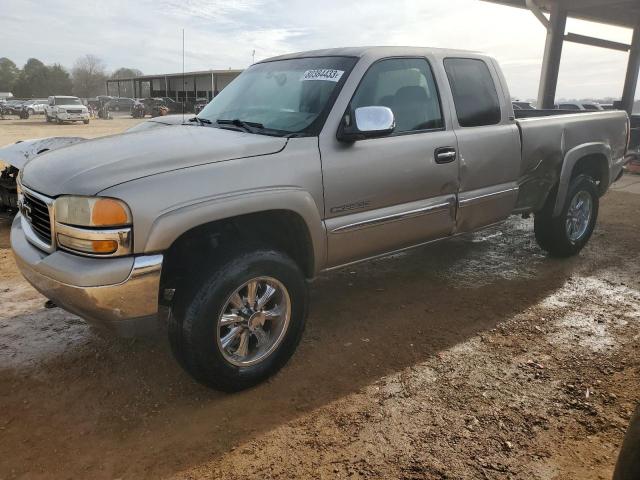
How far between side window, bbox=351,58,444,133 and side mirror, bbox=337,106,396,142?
0.27 m

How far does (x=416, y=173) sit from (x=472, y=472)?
1.94 metres

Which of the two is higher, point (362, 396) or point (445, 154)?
point (445, 154)

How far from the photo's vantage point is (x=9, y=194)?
635 centimetres

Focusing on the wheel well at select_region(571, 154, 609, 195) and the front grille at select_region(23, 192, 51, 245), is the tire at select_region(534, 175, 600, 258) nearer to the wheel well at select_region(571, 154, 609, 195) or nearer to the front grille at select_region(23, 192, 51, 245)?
the wheel well at select_region(571, 154, 609, 195)

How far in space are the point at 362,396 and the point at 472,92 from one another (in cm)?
257

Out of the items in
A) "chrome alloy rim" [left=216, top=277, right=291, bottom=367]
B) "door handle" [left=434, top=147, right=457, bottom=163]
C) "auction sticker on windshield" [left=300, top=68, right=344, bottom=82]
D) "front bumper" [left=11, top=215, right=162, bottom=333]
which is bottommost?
"chrome alloy rim" [left=216, top=277, right=291, bottom=367]

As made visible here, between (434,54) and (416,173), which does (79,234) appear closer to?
(416,173)

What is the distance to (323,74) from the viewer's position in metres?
3.41

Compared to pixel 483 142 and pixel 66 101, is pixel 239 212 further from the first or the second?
pixel 66 101

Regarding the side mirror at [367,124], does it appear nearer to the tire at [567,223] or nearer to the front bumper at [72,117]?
the tire at [567,223]

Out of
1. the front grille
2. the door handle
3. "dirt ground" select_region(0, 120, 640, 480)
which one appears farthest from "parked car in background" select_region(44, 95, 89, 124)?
the door handle

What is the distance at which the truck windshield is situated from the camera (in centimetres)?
323

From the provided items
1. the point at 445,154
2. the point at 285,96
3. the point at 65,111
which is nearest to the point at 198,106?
the point at 285,96

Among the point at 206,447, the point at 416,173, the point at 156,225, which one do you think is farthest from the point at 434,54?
the point at 206,447
